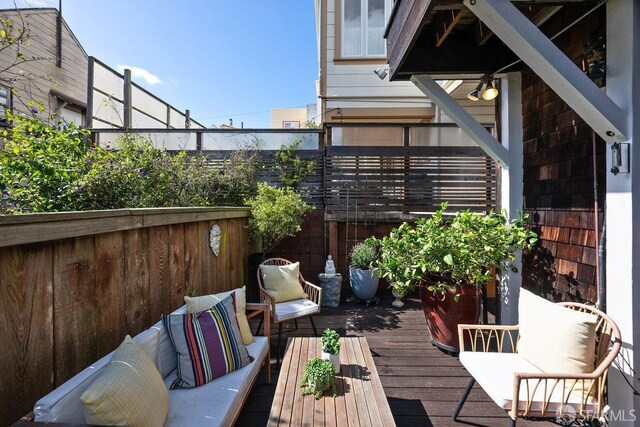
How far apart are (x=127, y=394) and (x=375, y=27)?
6.34 metres

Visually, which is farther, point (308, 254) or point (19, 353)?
point (308, 254)

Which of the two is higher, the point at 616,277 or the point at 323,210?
the point at 323,210

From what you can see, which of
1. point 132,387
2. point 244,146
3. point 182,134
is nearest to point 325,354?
point 132,387

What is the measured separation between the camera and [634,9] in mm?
1753

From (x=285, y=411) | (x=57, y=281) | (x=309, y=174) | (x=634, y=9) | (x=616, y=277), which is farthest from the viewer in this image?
(x=309, y=174)

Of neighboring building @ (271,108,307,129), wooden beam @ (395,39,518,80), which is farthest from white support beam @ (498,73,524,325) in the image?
neighboring building @ (271,108,307,129)

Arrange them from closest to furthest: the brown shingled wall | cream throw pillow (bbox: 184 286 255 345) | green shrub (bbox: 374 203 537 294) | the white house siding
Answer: cream throw pillow (bbox: 184 286 255 345) → the brown shingled wall → green shrub (bbox: 374 203 537 294) → the white house siding

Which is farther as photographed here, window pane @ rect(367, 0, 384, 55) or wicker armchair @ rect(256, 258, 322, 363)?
window pane @ rect(367, 0, 384, 55)

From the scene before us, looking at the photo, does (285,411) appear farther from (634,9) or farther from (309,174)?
A: (309,174)

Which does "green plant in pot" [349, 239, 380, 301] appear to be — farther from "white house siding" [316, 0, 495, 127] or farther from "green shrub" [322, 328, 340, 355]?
"white house siding" [316, 0, 495, 127]

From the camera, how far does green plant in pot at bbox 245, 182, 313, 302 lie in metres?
3.93

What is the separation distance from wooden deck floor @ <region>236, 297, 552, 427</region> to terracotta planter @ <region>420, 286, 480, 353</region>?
5.1 inches

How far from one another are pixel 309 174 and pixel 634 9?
344 centimetres

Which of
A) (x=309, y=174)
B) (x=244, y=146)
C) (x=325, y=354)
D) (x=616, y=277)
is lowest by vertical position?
(x=325, y=354)
